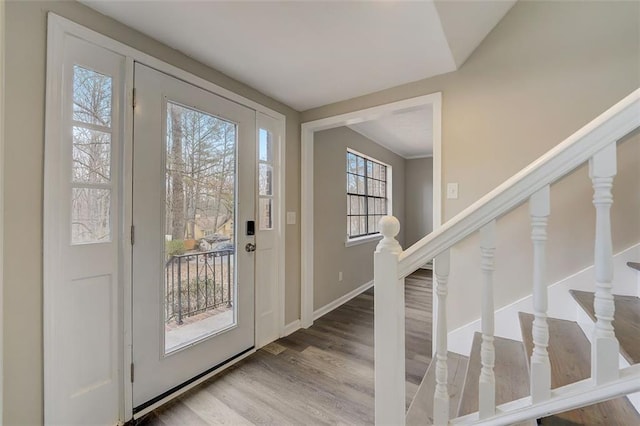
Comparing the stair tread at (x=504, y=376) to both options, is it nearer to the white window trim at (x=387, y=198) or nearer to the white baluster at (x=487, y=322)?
the white baluster at (x=487, y=322)

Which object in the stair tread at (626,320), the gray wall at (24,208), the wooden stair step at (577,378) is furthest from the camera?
the gray wall at (24,208)

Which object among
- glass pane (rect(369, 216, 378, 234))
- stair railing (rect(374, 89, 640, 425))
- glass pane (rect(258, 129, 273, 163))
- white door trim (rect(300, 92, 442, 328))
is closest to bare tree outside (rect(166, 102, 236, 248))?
glass pane (rect(258, 129, 273, 163))

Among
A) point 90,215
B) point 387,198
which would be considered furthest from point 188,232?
point 387,198

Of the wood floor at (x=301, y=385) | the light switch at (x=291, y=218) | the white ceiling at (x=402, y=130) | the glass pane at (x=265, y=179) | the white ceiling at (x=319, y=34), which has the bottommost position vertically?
the wood floor at (x=301, y=385)

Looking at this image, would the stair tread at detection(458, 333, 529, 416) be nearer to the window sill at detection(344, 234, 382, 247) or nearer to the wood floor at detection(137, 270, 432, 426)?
the wood floor at detection(137, 270, 432, 426)

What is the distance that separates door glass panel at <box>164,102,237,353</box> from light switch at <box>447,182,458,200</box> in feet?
5.31

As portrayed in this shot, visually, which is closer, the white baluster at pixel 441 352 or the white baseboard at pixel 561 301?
the white baluster at pixel 441 352

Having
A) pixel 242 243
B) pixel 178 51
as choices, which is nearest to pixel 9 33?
pixel 178 51

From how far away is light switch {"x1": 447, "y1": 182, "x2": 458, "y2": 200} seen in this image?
1960 mm

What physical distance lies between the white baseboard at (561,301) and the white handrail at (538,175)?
1051mm

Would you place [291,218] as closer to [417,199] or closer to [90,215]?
[90,215]

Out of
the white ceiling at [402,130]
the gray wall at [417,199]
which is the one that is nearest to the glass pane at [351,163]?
the white ceiling at [402,130]

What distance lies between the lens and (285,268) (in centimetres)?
261

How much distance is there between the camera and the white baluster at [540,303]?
79 cm
